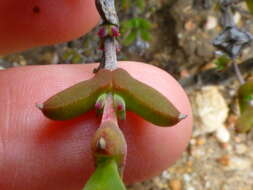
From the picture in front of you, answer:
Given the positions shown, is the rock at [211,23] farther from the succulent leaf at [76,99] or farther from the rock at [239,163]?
the succulent leaf at [76,99]

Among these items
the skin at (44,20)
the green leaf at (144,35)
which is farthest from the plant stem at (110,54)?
the green leaf at (144,35)

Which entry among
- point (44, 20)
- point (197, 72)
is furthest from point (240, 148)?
point (44, 20)

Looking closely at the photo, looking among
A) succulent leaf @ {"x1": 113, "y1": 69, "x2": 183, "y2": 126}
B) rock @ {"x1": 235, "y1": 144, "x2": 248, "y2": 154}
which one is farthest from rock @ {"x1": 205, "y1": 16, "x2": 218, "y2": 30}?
succulent leaf @ {"x1": 113, "y1": 69, "x2": 183, "y2": 126}

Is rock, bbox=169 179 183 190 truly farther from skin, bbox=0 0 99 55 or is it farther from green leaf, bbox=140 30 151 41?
skin, bbox=0 0 99 55

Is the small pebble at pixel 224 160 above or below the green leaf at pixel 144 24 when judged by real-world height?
below

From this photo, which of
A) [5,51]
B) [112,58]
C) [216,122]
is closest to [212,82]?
[216,122]

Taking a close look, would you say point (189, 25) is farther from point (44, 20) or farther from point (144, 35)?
point (44, 20)
